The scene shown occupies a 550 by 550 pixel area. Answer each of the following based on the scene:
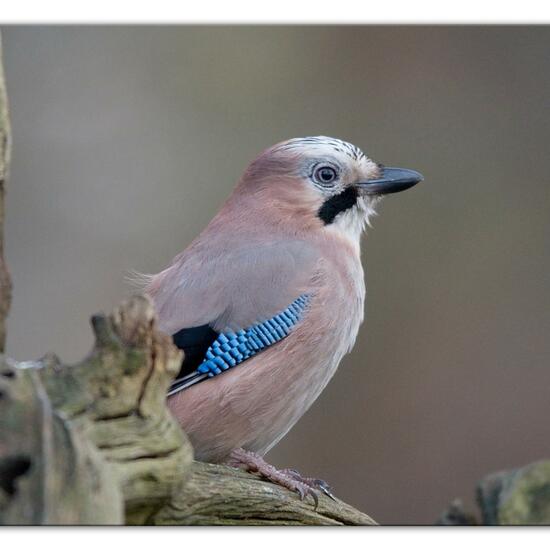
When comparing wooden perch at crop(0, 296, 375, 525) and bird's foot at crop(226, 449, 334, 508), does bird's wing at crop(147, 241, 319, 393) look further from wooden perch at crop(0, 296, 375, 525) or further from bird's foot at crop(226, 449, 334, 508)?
wooden perch at crop(0, 296, 375, 525)

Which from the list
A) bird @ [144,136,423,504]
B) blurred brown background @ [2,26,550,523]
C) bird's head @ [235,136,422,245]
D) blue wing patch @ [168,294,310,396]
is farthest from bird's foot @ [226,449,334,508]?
bird's head @ [235,136,422,245]

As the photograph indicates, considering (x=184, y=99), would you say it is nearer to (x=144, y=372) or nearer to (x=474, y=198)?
(x=474, y=198)

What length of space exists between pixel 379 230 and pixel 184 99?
3.06ft

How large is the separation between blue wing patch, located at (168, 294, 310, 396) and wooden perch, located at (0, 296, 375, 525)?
2.08 ft

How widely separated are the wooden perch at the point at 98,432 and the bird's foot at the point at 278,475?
2.30 feet

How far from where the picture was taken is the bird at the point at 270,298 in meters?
3.02

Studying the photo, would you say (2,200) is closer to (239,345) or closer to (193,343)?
(193,343)

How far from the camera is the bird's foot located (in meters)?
3.03

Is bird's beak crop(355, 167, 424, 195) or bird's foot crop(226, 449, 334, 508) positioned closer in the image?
bird's foot crop(226, 449, 334, 508)

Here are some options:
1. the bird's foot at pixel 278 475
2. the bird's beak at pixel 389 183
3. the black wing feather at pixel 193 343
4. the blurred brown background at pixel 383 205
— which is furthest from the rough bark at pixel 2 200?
the bird's beak at pixel 389 183

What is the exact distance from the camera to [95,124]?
395cm

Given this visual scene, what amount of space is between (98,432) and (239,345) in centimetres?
91

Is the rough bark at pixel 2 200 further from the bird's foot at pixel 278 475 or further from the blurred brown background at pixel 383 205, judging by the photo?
the blurred brown background at pixel 383 205

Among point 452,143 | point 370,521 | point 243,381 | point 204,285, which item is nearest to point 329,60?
point 452,143
